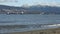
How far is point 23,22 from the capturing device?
114cm

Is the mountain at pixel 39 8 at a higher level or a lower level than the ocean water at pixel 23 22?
higher

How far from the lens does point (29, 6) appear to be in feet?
3.88

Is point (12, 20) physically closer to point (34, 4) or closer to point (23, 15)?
point (23, 15)

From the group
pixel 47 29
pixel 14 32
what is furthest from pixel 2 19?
pixel 47 29

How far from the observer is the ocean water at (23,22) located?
43.4 inches

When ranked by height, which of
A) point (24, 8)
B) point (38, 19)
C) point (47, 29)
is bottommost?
point (47, 29)

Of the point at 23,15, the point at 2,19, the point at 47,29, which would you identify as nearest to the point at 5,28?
the point at 2,19

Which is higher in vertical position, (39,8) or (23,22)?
(39,8)

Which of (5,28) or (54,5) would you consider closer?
(5,28)

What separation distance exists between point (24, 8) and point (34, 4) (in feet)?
0.38

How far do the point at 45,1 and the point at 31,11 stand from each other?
0.19m

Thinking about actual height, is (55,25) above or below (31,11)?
below

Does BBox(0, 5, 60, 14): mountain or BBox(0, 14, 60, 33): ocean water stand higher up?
BBox(0, 5, 60, 14): mountain

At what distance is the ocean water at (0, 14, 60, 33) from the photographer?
1.10 m
